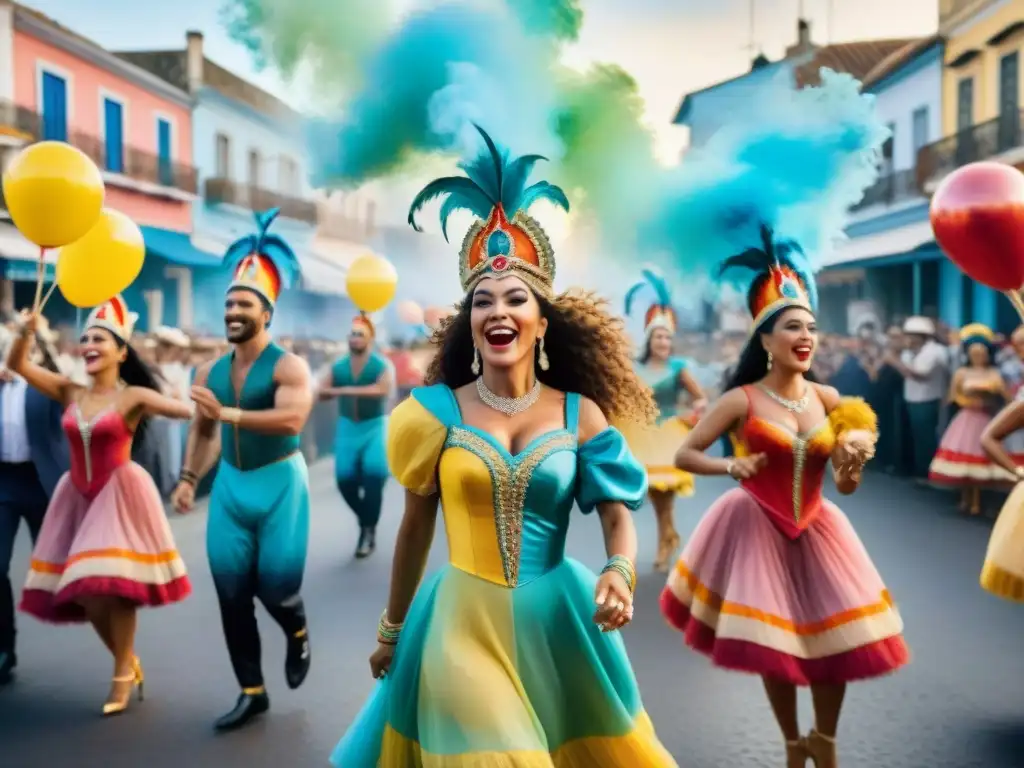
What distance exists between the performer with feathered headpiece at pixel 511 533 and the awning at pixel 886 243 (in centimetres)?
1885

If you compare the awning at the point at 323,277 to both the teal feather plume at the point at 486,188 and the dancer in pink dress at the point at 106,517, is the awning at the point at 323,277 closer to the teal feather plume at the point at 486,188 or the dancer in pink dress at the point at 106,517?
the dancer in pink dress at the point at 106,517

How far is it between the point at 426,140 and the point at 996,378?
826 centimetres

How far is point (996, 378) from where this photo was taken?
13.0 meters

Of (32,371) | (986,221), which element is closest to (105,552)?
(32,371)

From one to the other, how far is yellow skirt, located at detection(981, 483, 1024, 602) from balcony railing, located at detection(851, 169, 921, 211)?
2253 cm

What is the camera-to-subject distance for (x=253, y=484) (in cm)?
629

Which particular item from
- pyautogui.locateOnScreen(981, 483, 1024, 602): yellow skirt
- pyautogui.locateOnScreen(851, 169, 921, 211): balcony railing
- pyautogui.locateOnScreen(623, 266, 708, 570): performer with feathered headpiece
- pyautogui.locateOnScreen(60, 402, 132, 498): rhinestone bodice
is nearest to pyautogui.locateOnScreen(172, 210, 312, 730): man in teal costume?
pyautogui.locateOnScreen(60, 402, 132, 498): rhinestone bodice

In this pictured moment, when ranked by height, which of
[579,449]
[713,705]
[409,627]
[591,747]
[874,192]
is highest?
[874,192]

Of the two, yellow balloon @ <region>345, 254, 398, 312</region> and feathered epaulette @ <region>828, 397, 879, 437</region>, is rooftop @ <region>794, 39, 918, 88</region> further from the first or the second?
feathered epaulette @ <region>828, 397, 879, 437</region>

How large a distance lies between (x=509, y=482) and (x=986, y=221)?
10.6 ft

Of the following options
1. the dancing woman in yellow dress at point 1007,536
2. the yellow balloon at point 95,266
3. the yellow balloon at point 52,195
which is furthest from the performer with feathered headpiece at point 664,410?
the yellow balloon at point 52,195

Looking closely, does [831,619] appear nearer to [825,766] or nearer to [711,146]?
[825,766]

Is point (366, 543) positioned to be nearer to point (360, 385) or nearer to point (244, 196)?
point (360, 385)

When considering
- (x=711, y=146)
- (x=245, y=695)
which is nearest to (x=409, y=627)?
(x=245, y=695)
